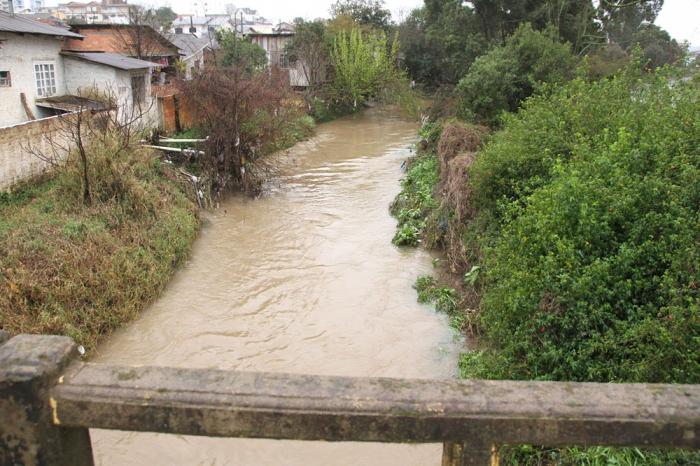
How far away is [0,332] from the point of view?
2.44m

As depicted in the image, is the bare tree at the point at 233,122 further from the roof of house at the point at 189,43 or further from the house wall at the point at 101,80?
the roof of house at the point at 189,43

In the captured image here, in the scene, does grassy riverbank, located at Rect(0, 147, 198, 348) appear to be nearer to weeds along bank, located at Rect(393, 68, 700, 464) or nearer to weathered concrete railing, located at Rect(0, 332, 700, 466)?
weeds along bank, located at Rect(393, 68, 700, 464)

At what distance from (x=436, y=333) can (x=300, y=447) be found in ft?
12.0

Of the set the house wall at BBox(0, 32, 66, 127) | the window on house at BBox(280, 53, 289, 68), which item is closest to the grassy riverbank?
the house wall at BBox(0, 32, 66, 127)

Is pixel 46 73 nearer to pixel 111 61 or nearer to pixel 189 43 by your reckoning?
pixel 111 61

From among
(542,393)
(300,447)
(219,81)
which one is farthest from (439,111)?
(542,393)

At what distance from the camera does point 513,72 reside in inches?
679


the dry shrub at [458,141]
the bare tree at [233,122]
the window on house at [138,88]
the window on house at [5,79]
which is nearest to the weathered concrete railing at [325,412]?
the dry shrub at [458,141]

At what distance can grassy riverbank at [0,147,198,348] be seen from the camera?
9.18 metres

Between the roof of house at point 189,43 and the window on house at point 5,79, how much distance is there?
19.2m

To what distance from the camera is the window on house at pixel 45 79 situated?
60.0 feet

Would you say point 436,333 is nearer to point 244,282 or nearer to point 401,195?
point 244,282

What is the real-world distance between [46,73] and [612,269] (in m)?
19.3

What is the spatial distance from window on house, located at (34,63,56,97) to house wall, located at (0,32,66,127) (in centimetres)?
19
